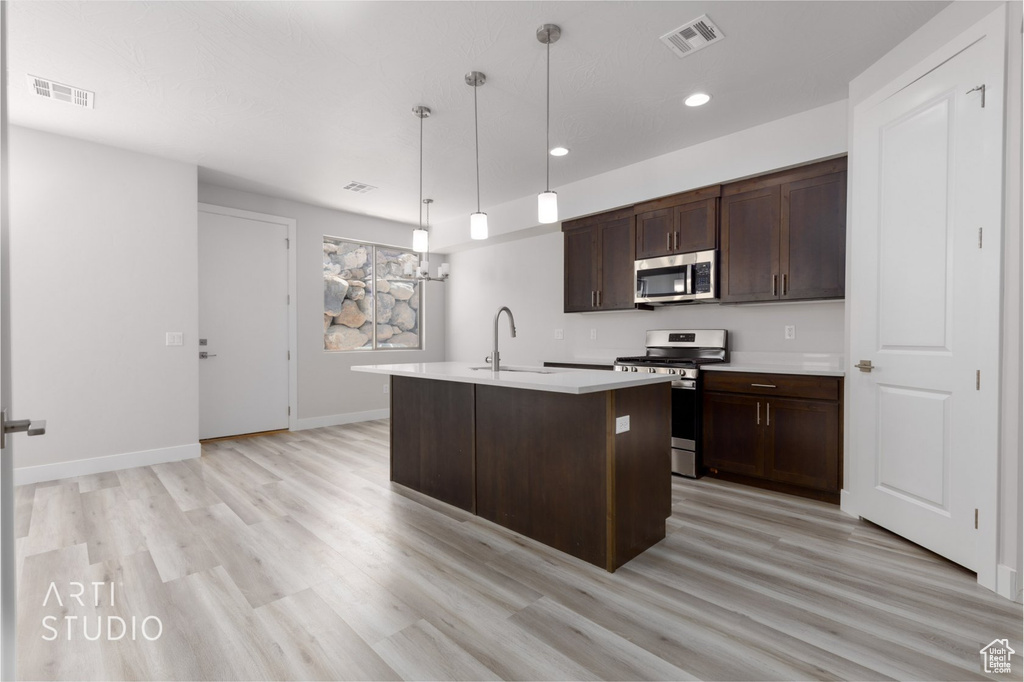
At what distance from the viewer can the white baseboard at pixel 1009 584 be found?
1.98m

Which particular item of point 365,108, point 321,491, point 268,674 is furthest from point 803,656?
point 365,108

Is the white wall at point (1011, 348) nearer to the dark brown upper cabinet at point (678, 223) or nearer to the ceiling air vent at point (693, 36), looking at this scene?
the ceiling air vent at point (693, 36)

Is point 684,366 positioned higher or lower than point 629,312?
lower

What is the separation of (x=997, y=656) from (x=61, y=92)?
17.8 feet

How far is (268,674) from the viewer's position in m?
1.55

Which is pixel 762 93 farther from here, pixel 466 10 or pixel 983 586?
pixel 983 586

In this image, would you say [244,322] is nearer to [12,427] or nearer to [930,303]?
[12,427]

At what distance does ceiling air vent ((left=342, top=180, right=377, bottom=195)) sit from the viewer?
16.0 feet

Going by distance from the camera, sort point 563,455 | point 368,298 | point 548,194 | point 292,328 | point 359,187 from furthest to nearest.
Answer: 1. point 368,298
2. point 292,328
3. point 359,187
4. point 548,194
5. point 563,455

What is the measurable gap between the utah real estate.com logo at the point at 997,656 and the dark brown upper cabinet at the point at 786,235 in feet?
6.91

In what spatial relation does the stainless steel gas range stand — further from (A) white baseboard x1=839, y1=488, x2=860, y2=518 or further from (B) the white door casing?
(B) the white door casing

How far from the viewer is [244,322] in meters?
5.09

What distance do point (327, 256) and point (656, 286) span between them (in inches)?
157

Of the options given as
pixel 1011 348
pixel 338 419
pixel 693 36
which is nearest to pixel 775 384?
pixel 1011 348
